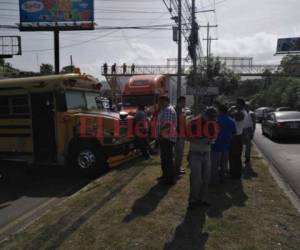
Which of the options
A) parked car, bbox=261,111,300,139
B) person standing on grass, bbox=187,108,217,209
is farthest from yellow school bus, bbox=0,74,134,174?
parked car, bbox=261,111,300,139

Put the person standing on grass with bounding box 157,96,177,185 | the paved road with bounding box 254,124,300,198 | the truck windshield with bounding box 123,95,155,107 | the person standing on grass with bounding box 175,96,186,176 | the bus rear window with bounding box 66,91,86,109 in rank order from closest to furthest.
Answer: the person standing on grass with bounding box 157,96,177,185 < the person standing on grass with bounding box 175,96,186,176 < the paved road with bounding box 254,124,300,198 < the bus rear window with bounding box 66,91,86,109 < the truck windshield with bounding box 123,95,155,107

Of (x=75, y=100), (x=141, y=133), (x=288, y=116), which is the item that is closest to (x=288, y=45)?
(x=288, y=116)

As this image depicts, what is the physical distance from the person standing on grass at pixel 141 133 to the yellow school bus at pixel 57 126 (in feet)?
2.87

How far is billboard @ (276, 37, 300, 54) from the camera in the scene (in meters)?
73.4

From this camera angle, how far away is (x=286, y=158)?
44.7 ft

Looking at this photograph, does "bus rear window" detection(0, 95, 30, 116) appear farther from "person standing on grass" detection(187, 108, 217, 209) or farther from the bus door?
"person standing on grass" detection(187, 108, 217, 209)

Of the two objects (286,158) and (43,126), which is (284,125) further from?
(43,126)

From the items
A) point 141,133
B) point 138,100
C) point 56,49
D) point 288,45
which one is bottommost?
point 141,133

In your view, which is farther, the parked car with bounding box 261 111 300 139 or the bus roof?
the parked car with bounding box 261 111 300 139

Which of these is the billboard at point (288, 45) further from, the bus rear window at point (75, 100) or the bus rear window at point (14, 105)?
the bus rear window at point (14, 105)

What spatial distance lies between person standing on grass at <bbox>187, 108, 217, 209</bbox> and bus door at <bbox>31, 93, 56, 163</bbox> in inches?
202

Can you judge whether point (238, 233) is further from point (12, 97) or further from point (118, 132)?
point (12, 97)

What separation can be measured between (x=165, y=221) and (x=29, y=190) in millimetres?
4610

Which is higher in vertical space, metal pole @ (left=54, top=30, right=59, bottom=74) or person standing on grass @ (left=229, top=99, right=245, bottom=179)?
metal pole @ (left=54, top=30, right=59, bottom=74)
